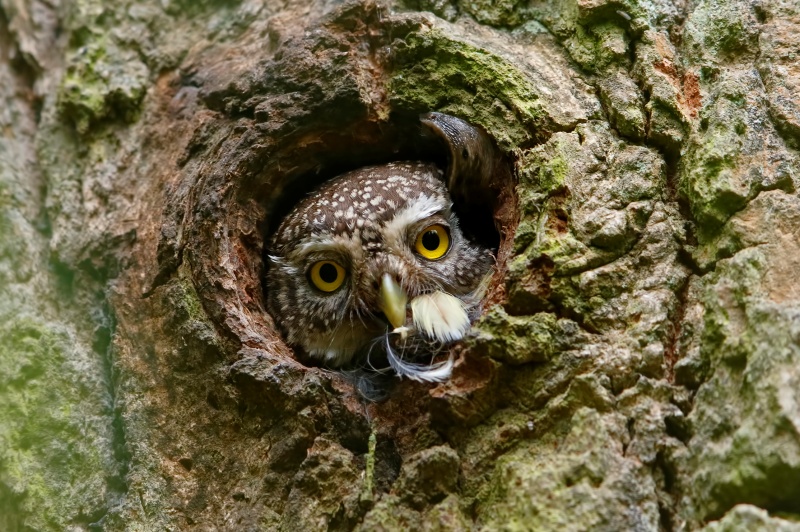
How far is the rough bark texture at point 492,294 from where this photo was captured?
6.34ft

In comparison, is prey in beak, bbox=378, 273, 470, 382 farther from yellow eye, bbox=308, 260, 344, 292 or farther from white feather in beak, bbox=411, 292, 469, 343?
yellow eye, bbox=308, 260, 344, 292

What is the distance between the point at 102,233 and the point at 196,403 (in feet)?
2.84

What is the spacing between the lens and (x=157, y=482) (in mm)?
2441

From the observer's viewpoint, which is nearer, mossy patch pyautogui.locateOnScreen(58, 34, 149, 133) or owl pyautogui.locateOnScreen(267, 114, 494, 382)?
owl pyautogui.locateOnScreen(267, 114, 494, 382)

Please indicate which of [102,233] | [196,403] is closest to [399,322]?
[196,403]

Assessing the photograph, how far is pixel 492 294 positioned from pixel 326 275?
1.00m

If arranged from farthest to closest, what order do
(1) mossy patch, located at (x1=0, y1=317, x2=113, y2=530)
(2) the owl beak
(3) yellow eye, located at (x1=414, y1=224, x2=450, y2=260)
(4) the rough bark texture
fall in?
1. (3) yellow eye, located at (x1=414, y1=224, x2=450, y2=260)
2. (2) the owl beak
3. (1) mossy patch, located at (x1=0, y1=317, x2=113, y2=530)
4. (4) the rough bark texture

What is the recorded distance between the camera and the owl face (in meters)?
3.05

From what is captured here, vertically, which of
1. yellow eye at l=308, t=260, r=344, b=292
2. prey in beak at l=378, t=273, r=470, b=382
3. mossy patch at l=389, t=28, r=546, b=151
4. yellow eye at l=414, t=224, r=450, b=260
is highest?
mossy patch at l=389, t=28, r=546, b=151

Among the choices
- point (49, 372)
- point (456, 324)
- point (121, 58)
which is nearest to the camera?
point (49, 372)

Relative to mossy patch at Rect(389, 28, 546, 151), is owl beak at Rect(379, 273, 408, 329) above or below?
below

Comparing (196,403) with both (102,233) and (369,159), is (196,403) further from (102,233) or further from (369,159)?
(369,159)

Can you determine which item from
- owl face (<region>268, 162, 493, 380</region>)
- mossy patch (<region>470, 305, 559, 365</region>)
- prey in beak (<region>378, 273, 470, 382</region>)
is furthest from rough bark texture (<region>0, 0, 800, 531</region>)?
prey in beak (<region>378, 273, 470, 382</region>)

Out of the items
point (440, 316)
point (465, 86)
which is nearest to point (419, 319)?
point (440, 316)
